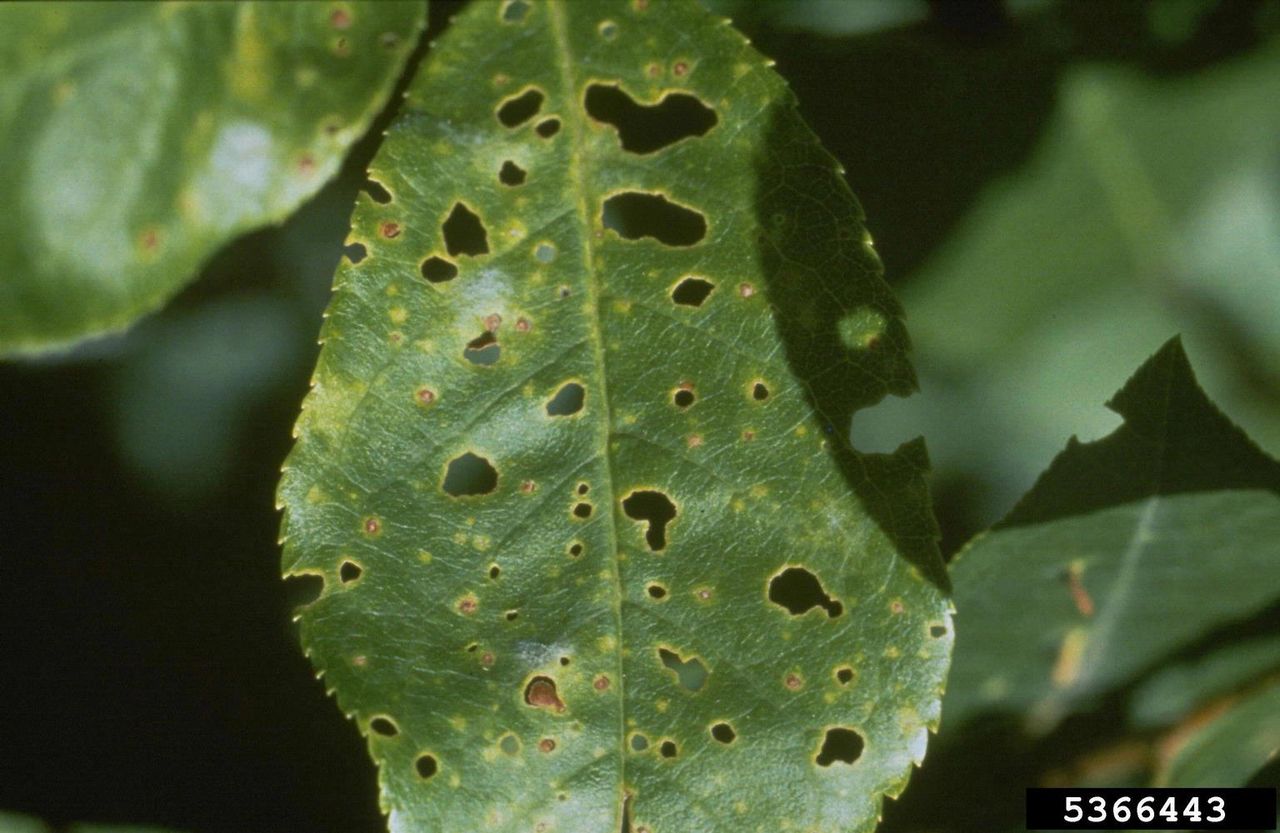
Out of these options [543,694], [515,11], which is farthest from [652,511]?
[515,11]

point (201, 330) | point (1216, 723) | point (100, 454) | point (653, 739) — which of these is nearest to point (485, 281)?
point (653, 739)

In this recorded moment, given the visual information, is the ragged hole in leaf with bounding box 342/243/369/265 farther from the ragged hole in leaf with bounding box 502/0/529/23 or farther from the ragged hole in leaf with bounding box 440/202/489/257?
the ragged hole in leaf with bounding box 502/0/529/23

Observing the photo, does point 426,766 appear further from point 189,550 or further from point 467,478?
point 189,550

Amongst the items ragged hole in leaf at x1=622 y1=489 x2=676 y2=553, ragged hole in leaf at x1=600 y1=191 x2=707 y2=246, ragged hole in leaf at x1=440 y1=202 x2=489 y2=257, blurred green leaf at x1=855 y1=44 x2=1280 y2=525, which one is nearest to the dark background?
blurred green leaf at x1=855 y1=44 x2=1280 y2=525

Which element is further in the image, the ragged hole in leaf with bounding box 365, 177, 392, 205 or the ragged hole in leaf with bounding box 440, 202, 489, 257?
A: the ragged hole in leaf with bounding box 440, 202, 489, 257

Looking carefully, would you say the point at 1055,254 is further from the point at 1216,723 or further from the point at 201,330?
the point at 201,330

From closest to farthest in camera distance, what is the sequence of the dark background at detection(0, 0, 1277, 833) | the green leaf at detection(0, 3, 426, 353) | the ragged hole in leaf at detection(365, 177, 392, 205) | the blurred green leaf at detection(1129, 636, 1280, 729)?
the green leaf at detection(0, 3, 426, 353), the ragged hole in leaf at detection(365, 177, 392, 205), the blurred green leaf at detection(1129, 636, 1280, 729), the dark background at detection(0, 0, 1277, 833)

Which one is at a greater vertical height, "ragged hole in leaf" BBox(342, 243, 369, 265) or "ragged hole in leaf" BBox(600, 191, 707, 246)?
"ragged hole in leaf" BBox(600, 191, 707, 246)
